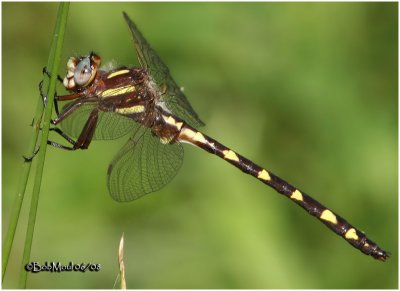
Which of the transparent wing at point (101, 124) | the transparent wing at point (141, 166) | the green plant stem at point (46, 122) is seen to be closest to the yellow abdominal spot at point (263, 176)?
the transparent wing at point (141, 166)

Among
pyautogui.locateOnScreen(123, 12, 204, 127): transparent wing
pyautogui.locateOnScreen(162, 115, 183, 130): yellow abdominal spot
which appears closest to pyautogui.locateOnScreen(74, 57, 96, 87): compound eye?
pyautogui.locateOnScreen(123, 12, 204, 127): transparent wing

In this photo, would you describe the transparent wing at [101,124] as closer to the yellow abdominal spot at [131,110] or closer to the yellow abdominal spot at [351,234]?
the yellow abdominal spot at [131,110]

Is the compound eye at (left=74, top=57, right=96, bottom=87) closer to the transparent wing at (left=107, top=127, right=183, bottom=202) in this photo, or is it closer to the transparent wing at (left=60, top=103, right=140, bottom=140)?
the transparent wing at (left=60, top=103, right=140, bottom=140)

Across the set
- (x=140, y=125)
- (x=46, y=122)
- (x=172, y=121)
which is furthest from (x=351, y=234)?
(x=46, y=122)

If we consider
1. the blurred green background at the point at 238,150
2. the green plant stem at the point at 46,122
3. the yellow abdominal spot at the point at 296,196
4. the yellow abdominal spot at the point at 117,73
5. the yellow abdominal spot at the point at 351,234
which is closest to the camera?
the green plant stem at the point at 46,122

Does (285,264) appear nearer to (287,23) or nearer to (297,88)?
(297,88)
